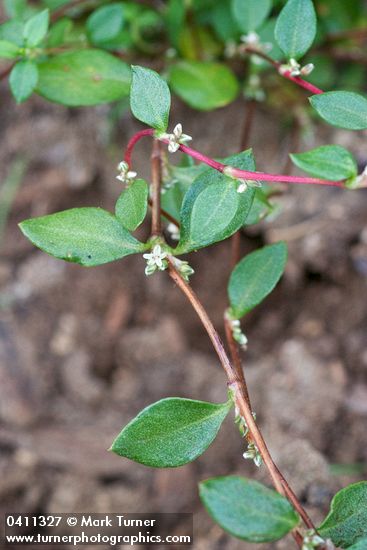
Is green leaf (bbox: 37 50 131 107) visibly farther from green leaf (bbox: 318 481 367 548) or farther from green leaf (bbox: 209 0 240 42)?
green leaf (bbox: 318 481 367 548)

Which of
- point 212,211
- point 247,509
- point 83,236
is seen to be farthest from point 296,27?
point 247,509

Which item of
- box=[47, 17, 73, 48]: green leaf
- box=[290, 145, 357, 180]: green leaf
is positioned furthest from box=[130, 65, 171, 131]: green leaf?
box=[47, 17, 73, 48]: green leaf

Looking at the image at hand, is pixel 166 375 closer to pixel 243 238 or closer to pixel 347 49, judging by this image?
pixel 243 238

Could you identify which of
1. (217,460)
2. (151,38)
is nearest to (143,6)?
(151,38)

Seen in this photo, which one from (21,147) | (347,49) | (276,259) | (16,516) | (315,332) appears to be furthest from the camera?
(21,147)

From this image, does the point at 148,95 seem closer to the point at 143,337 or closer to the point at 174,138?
the point at 174,138
